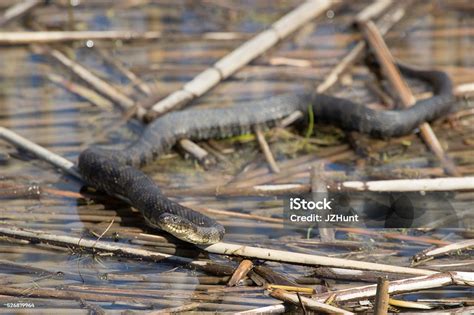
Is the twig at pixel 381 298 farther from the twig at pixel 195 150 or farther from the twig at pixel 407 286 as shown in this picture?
the twig at pixel 195 150

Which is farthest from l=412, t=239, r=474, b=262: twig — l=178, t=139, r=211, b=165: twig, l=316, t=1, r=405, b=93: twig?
l=316, t=1, r=405, b=93: twig

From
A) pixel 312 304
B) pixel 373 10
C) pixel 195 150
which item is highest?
pixel 373 10

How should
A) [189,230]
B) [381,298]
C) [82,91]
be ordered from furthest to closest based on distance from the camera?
[82,91], [189,230], [381,298]

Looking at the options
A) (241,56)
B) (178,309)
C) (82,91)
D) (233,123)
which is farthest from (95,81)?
(178,309)

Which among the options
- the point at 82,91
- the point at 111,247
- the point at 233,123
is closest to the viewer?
the point at 111,247

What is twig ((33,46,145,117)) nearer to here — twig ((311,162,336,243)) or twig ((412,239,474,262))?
twig ((311,162,336,243))

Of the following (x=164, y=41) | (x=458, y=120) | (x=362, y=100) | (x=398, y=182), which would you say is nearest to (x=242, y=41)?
(x=164, y=41)

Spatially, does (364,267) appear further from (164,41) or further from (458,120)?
(164,41)

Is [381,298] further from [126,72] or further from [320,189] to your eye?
[126,72]
